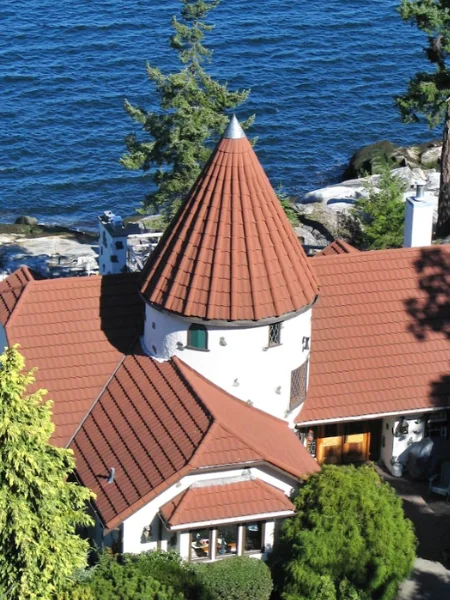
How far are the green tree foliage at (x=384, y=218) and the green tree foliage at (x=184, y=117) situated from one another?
19.4 feet

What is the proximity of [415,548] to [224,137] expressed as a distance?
9.81 meters

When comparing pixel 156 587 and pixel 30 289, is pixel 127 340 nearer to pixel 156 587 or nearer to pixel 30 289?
pixel 30 289

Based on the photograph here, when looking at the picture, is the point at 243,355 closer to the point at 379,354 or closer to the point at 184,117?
the point at 379,354

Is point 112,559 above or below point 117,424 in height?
below

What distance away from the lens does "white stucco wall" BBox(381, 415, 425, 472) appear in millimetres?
30562

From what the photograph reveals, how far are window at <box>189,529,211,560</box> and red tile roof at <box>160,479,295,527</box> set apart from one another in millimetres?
909

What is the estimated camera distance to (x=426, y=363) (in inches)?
1192

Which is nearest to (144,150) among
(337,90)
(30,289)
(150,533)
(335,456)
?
(30,289)

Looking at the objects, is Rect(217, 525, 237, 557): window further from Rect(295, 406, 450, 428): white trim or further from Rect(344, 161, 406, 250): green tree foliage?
Rect(344, 161, 406, 250): green tree foliage

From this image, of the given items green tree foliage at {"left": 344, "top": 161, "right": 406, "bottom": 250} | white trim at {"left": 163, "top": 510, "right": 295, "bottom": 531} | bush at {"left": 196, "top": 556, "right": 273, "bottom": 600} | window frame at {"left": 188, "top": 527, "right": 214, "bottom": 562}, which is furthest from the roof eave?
green tree foliage at {"left": 344, "top": 161, "right": 406, "bottom": 250}

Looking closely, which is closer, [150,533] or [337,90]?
[150,533]

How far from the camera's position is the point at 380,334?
3034cm

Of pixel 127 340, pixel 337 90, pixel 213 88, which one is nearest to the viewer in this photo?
pixel 127 340

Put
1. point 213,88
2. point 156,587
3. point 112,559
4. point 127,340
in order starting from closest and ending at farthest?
point 156,587 → point 112,559 → point 127,340 → point 213,88
